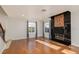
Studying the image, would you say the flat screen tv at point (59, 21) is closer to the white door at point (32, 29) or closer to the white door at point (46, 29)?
the white door at point (46, 29)

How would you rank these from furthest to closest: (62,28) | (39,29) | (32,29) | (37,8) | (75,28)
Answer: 1. (39,29)
2. (32,29)
3. (62,28)
4. (75,28)
5. (37,8)

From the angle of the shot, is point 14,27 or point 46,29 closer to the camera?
point 14,27

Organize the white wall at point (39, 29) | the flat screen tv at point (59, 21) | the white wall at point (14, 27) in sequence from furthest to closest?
the white wall at point (39, 29)
the white wall at point (14, 27)
the flat screen tv at point (59, 21)

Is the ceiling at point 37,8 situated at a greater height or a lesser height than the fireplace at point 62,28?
greater

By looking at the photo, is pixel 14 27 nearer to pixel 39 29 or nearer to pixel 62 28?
pixel 39 29

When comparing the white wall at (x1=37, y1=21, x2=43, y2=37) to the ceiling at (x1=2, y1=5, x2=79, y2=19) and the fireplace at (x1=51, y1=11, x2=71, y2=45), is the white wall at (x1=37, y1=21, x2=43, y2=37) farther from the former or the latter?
the ceiling at (x1=2, y1=5, x2=79, y2=19)

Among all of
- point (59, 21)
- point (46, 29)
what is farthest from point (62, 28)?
point (46, 29)

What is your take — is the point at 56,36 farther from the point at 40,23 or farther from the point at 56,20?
the point at 40,23

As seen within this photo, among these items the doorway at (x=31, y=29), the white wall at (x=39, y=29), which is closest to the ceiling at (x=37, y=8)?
the doorway at (x=31, y=29)

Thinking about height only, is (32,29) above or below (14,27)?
below

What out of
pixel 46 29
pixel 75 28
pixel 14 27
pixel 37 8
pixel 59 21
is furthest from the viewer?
pixel 46 29

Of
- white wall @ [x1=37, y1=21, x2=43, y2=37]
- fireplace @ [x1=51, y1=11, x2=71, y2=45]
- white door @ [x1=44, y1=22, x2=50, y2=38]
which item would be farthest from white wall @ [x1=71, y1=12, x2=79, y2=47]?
white wall @ [x1=37, y1=21, x2=43, y2=37]

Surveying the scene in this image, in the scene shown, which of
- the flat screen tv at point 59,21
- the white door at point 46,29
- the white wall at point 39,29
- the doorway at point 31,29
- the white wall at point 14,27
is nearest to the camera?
the flat screen tv at point 59,21
